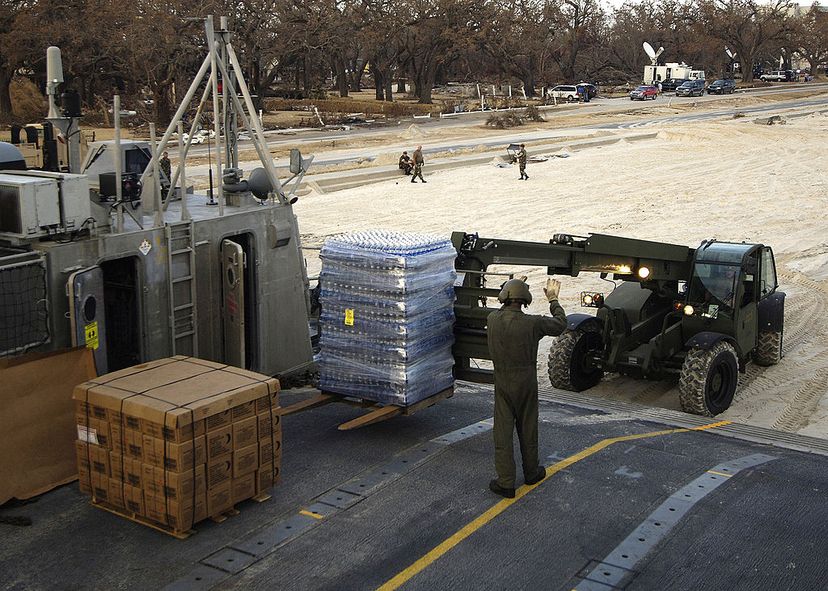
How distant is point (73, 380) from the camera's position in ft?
25.8

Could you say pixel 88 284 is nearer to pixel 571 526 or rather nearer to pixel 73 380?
pixel 73 380

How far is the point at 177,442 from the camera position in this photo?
264 inches

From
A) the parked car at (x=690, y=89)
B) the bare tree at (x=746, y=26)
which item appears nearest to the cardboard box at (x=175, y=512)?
the parked car at (x=690, y=89)

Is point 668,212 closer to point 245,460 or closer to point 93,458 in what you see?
point 245,460

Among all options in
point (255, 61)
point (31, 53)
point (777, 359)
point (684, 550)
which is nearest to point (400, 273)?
point (684, 550)

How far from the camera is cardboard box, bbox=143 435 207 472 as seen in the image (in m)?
6.71

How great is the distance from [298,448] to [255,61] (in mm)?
48808

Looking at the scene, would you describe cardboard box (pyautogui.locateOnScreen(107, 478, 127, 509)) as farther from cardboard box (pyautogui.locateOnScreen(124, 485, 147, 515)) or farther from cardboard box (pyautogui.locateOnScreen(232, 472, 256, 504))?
cardboard box (pyautogui.locateOnScreen(232, 472, 256, 504))

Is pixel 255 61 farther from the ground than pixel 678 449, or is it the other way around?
pixel 255 61

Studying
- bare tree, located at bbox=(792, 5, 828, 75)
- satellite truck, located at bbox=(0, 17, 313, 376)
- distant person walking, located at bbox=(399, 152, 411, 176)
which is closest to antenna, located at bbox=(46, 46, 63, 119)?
satellite truck, located at bbox=(0, 17, 313, 376)

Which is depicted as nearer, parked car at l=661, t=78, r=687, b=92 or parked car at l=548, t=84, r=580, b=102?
parked car at l=548, t=84, r=580, b=102

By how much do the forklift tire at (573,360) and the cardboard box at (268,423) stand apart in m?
5.47

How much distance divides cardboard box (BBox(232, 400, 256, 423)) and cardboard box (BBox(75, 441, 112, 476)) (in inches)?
37.3

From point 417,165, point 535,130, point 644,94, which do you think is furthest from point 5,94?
point 644,94
